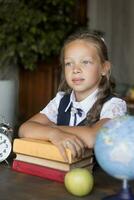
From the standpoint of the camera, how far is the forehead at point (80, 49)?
1453 mm

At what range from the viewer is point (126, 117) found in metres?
0.97

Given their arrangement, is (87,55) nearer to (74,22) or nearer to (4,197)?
(4,197)

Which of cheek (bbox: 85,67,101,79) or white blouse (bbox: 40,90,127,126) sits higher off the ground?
cheek (bbox: 85,67,101,79)

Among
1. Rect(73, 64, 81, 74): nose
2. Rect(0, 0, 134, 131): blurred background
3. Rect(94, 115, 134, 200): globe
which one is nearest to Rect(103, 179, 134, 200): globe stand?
Rect(94, 115, 134, 200): globe

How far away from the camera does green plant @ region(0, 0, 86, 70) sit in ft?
13.6

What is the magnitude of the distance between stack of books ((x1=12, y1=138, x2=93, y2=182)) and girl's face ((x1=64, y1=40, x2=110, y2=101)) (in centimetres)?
31

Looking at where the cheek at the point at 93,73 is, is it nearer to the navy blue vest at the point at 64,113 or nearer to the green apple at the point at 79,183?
the navy blue vest at the point at 64,113

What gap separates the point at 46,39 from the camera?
420 centimetres

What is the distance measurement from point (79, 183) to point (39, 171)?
0.20 metres

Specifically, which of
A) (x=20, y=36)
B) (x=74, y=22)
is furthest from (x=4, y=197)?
(x=74, y=22)

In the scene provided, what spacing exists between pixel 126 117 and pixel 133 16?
16.2 feet

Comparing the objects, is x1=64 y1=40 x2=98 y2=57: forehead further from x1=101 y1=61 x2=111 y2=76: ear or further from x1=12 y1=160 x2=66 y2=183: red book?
x1=12 y1=160 x2=66 y2=183: red book

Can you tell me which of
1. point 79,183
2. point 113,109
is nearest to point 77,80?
point 113,109

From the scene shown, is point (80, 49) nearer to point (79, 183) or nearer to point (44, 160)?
point (44, 160)
